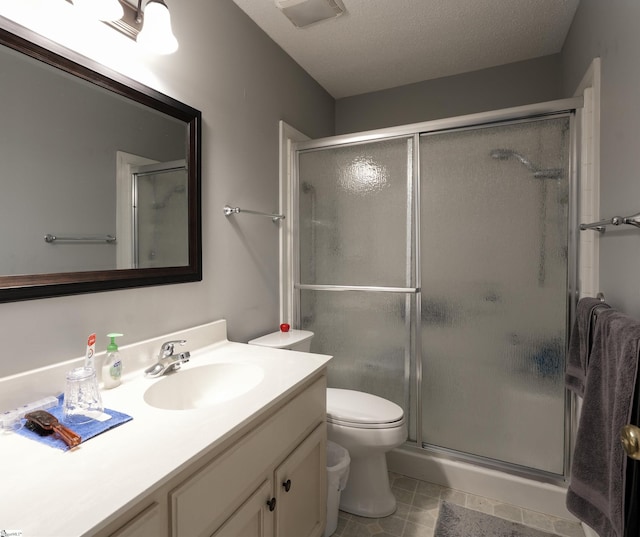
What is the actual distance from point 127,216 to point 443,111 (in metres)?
2.11

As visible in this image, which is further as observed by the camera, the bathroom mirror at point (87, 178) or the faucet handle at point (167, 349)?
the faucet handle at point (167, 349)

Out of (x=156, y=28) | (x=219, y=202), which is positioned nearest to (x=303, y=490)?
(x=219, y=202)

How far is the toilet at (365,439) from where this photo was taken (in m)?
1.60

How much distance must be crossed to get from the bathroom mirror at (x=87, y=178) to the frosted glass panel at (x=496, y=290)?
4.04 ft

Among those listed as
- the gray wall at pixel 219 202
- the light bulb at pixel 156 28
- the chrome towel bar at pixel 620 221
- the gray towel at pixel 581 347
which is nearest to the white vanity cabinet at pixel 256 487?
the gray wall at pixel 219 202

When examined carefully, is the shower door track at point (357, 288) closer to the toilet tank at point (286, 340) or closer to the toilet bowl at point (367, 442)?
the toilet tank at point (286, 340)

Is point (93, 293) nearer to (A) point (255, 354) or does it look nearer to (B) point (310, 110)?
(A) point (255, 354)

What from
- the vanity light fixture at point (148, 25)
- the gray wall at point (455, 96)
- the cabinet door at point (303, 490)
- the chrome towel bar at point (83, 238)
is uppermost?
the gray wall at point (455, 96)

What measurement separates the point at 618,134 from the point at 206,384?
68.2 inches

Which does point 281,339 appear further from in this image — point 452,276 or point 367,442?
point 452,276

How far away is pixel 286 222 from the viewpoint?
2141 mm

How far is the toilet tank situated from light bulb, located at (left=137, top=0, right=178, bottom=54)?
126 cm

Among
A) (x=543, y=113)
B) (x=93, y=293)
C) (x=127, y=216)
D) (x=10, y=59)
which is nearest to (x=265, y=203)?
(x=127, y=216)

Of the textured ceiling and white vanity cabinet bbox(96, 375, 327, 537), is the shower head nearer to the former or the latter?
the textured ceiling
